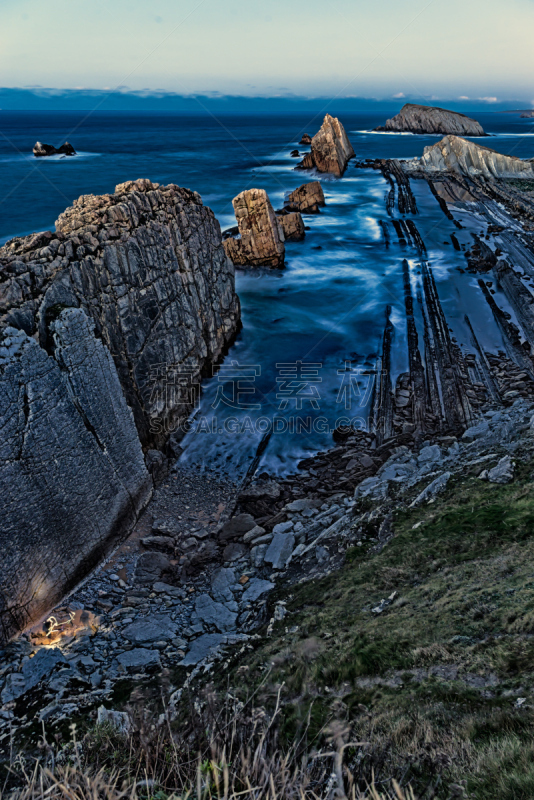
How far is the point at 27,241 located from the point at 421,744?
10.6 metres

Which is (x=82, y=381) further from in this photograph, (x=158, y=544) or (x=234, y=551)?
(x=234, y=551)

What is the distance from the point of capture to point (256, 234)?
28172mm

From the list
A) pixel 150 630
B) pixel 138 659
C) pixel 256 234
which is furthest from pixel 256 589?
pixel 256 234

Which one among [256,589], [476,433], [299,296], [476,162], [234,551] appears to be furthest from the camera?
[476,162]

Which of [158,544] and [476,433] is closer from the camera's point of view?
[158,544]

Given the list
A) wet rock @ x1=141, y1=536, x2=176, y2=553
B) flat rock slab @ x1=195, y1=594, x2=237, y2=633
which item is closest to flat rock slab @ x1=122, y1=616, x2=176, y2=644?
flat rock slab @ x1=195, y1=594, x2=237, y2=633

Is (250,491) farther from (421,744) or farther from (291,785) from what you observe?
(291,785)

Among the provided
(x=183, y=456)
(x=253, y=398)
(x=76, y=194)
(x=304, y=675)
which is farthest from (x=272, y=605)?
(x=76, y=194)

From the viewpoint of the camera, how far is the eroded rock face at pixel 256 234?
2716cm

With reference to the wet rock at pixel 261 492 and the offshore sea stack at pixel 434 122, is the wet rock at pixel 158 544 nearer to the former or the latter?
the wet rock at pixel 261 492

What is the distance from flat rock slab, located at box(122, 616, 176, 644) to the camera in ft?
24.8

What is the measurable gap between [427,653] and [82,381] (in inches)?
299

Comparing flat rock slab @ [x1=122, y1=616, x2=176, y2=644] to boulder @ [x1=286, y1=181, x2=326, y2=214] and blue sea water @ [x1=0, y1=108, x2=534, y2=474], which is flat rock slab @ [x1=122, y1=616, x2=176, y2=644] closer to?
blue sea water @ [x1=0, y1=108, x2=534, y2=474]

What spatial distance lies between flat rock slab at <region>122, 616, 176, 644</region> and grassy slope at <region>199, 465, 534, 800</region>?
1.83 meters
